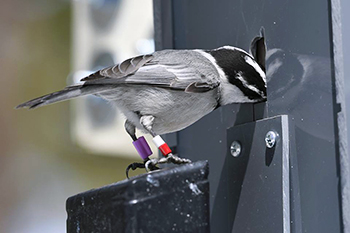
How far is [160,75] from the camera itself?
1164 millimetres

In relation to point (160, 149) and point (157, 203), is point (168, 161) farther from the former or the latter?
point (157, 203)

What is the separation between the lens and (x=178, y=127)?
1193mm

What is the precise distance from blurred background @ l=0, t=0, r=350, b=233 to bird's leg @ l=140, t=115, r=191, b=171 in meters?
1.67

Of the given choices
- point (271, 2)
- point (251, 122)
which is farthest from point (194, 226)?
point (271, 2)

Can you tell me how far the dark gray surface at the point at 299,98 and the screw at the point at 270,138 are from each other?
0.12 ft

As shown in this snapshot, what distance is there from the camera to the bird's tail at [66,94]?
1117 millimetres

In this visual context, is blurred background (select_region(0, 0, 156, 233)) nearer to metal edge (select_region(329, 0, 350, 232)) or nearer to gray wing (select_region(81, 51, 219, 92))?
gray wing (select_region(81, 51, 219, 92))

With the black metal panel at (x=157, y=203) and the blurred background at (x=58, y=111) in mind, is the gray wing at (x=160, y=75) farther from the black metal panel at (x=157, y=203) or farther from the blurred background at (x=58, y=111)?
the blurred background at (x=58, y=111)

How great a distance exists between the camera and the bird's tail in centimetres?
112

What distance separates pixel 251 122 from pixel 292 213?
22cm

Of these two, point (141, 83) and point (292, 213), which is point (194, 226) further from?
point (141, 83)

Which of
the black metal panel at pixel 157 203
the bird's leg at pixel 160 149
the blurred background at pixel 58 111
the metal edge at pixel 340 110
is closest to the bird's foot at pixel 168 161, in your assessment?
the bird's leg at pixel 160 149

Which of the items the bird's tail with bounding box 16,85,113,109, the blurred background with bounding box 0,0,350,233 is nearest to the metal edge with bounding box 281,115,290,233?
the bird's tail with bounding box 16,85,113,109

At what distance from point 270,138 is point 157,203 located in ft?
1.13
